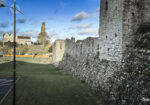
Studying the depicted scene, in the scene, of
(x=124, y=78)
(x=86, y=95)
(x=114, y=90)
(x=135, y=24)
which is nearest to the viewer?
(x=124, y=78)

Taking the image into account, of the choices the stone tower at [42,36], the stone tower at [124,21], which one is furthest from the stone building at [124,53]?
the stone tower at [42,36]

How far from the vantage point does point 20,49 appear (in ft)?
196

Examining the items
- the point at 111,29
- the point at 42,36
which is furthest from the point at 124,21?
the point at 42,36

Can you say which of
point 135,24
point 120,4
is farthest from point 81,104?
point 120,4

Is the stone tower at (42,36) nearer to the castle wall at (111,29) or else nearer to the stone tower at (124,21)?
the castle wall at (111,29)

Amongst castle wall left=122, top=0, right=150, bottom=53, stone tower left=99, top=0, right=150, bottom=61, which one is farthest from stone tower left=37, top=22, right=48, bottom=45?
castle wall left=122, top=0, right=150, bottom=53

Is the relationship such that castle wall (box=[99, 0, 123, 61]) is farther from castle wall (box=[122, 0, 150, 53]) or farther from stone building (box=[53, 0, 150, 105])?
castle wall (box=[122, 0, 150, 53])

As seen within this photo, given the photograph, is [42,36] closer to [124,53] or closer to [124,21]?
[124,21]

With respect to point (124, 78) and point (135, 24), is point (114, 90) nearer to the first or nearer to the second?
point (124, 78)

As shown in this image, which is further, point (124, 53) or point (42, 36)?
point (42, 36)

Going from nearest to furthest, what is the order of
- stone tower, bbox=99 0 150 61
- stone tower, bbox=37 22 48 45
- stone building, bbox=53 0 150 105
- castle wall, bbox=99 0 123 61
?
stone building, bbox=53 0 150 105 → stone tower, bbox=99 0 150 61 → castle wall, bbox=99 0 123 61 → stone tower, bbox=37 22 48 45

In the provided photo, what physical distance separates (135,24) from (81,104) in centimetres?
595

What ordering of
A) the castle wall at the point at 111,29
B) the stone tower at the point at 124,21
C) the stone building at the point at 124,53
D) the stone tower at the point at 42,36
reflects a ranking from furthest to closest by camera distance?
the stone tower at the point at 42,36, the castle wall at the point at 111,29, the stone tower at the point at 124,21, the stone building at the point at 124,53

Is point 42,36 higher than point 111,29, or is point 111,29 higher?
point 42,36
